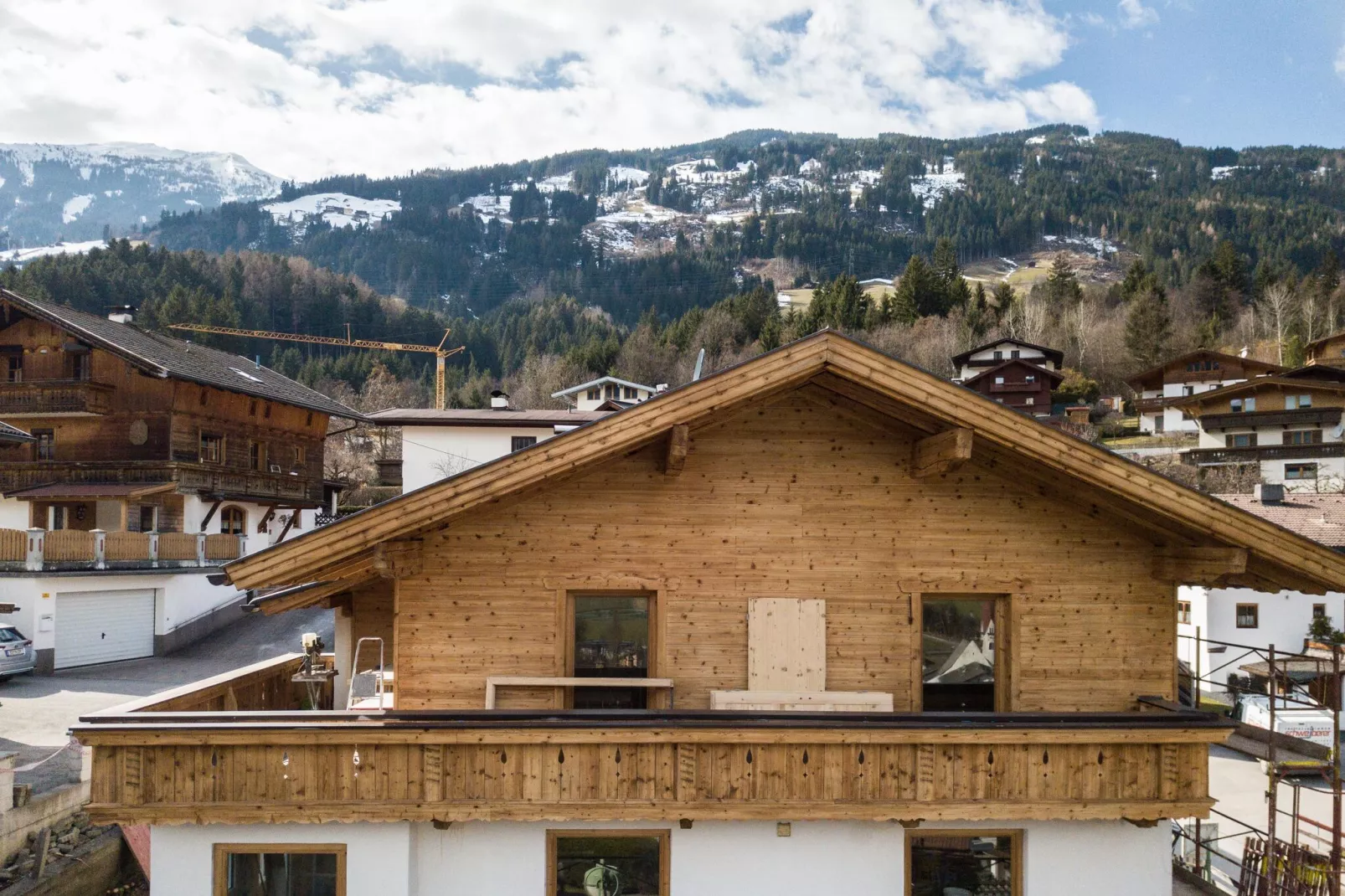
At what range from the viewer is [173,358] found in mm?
37594

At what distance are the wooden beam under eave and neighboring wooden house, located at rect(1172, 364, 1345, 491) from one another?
54409 mm

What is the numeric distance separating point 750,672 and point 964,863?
2896mm

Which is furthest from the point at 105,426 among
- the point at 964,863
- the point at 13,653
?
the point at 964,863

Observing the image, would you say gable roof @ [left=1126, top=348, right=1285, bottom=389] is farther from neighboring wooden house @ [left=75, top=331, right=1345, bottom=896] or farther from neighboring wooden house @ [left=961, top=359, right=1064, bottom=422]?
neighboring wooden house @ [left=75, top=331, right=1345, bottom=896]

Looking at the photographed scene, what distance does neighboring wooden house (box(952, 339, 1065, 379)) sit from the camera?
75625 millimetres

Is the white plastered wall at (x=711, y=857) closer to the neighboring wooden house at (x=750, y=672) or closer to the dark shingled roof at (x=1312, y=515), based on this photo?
the neighboring wooden house at (x=750, y=672)

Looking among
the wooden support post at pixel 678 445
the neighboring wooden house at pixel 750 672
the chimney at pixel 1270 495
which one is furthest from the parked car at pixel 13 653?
the chimney at pixel 1270 495

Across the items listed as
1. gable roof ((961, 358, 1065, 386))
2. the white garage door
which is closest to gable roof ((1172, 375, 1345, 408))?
gable roof ((961, 358, 1065, 386))

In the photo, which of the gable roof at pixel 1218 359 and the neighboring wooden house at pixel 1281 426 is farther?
the gable roof at pixel 1218 359

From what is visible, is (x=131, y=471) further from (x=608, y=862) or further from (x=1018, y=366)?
(x=1018, y=366)

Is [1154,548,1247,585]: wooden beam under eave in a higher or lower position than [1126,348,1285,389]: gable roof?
lower

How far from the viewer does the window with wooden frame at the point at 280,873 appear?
8.14 m

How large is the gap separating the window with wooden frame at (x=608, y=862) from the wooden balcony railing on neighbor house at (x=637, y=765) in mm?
585

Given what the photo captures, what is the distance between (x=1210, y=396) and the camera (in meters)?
59.0
